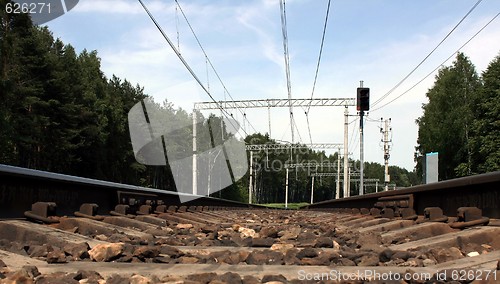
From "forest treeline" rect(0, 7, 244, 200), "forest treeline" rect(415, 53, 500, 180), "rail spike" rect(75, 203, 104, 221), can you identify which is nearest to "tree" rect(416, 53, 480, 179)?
"forest treeline" rect(415, 53, 500, 180)

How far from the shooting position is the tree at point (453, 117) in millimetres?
45938

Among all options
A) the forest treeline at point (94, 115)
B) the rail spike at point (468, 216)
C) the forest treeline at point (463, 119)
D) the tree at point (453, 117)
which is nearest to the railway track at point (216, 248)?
the rail spike at point (468, 216)

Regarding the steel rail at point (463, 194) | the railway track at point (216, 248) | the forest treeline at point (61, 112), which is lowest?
the railway track at point (216, 248)

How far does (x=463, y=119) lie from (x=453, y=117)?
3.97ft

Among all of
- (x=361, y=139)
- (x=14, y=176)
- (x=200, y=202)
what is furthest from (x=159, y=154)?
(x=14, y=176)

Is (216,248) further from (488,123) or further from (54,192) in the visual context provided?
(488,123)

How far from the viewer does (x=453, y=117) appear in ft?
154

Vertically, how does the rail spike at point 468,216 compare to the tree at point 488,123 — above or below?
below

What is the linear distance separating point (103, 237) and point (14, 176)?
77cm

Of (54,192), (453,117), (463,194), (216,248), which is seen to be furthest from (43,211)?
(453,117)

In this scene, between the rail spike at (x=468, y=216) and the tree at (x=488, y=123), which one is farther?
the tree at (x=488, y=123)

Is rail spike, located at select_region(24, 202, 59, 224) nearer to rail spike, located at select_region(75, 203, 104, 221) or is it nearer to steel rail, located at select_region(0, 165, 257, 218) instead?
steel rail, located at select_region(0, 165, 257, 218)

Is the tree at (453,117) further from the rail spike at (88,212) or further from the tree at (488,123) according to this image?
the rail spike at (88,212)

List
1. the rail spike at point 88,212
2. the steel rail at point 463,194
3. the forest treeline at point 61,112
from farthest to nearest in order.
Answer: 1. the forest treeline at point 61,112
2. the rail spike at point 88,212
3. the steel rail at point 463,194
